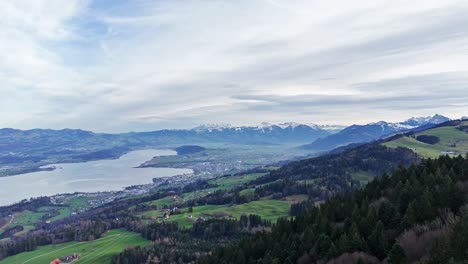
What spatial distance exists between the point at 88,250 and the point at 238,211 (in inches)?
2435

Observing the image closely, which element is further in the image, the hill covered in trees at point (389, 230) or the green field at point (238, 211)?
the green field at point (238, 211)

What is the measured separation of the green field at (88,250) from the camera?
373ft

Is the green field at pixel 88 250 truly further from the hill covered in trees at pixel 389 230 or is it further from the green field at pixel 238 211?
the hill covered in trees at pixel 389 230

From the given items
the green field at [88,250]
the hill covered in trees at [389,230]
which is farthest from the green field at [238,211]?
the hill covered in trees at [389,230]

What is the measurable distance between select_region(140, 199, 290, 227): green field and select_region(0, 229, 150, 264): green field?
849 inches

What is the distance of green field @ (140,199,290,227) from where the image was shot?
142250 millimetres

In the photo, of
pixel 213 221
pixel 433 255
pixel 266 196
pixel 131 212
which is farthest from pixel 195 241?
pixel 433 255

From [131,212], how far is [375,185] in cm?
15792

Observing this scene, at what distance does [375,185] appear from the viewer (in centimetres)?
5362

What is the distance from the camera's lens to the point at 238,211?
497 ft

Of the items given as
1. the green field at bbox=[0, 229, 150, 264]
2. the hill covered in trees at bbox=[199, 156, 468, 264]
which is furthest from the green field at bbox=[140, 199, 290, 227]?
the hill covered in trees at bbox=[199, 156, 468, 264]

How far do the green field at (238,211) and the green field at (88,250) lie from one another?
849 inches

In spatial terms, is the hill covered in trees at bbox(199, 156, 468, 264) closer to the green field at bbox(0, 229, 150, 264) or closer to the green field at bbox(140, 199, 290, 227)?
the green field at bbox(0, 229, 150, 264)

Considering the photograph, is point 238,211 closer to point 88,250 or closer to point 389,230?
point 88,250
